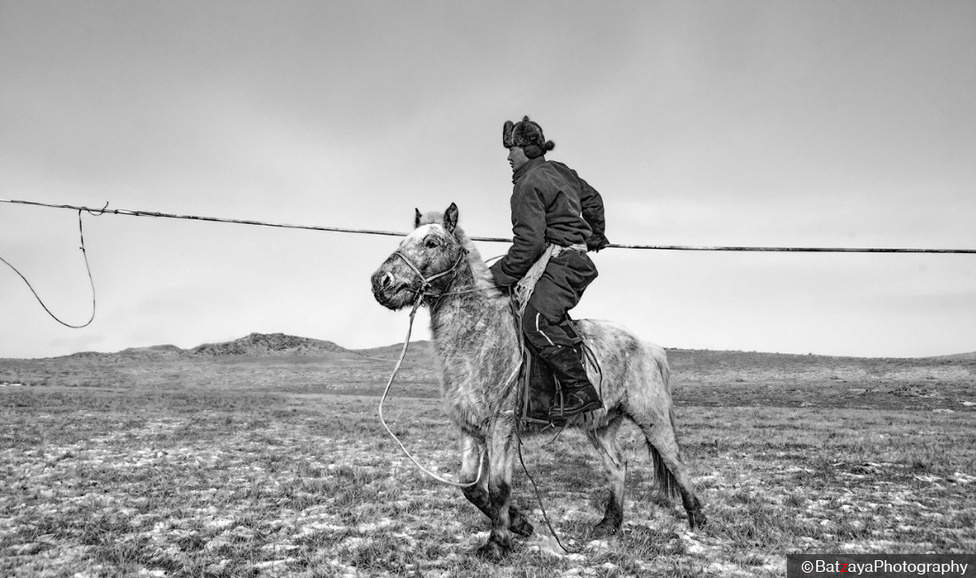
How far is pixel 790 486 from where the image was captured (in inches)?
383

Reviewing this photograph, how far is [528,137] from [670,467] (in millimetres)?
4808

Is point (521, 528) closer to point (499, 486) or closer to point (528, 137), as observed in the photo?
point (499, 486)

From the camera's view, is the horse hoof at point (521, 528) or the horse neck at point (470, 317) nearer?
the horse neck at point (470, 317)

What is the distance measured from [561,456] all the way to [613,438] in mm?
5577

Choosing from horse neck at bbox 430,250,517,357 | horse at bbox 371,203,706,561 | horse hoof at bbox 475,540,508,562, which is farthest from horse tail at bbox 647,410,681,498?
horse neck at bbox 430,250,517,357

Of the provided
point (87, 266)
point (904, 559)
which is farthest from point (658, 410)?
point (87, 266)

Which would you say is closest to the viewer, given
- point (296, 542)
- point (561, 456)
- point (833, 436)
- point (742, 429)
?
point (296, 542)

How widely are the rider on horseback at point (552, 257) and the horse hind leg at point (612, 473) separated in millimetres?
1252

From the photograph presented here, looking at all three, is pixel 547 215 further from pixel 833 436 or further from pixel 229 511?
pixel 833 436

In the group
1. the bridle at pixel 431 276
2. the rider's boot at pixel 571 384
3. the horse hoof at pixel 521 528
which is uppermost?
the bridle at pixel 431 276

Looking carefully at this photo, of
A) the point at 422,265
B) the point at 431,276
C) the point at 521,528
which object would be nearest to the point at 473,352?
the point at 431,276

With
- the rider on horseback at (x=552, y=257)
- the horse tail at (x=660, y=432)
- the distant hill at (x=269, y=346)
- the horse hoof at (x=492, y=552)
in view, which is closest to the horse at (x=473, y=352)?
the horse hoof at (x=492, y=552)

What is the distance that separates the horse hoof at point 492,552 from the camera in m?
5.98

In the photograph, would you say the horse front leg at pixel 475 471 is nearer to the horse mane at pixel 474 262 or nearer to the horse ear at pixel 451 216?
the horse mane at pixel 474 262
